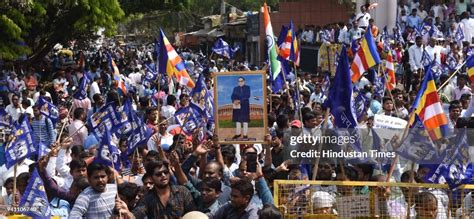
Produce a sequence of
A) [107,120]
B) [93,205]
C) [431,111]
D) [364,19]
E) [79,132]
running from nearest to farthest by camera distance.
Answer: [93,205] < [431,111] < [107,120] < [79,132] < [364,19]

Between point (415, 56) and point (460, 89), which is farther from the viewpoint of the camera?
point (415, 56)

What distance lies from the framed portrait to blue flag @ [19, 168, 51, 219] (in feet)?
6.36

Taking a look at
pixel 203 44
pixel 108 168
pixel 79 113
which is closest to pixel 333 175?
pixel 108 168

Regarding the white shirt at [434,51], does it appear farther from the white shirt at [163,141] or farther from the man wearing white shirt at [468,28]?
the white shirt at [163,141]

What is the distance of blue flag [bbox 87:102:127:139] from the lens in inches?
407

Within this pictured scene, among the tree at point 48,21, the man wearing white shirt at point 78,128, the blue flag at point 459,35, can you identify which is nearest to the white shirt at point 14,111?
the man wearing white shirt at point 78,128

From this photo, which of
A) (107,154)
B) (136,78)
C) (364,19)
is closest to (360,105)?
(107,154)

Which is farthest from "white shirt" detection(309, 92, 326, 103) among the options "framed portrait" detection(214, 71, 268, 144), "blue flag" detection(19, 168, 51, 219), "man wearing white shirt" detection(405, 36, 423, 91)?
"blue flag" detection(19, 168, 51, 219)

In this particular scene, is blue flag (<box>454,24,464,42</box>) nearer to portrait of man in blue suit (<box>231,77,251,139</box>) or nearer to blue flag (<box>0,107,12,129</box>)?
blue flag (<box>0,107,12,129</box>)

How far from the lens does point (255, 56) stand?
36.6 m

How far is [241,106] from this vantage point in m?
8.86

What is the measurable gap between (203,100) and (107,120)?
6.32 ft

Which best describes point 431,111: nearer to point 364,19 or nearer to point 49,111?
point 49,111

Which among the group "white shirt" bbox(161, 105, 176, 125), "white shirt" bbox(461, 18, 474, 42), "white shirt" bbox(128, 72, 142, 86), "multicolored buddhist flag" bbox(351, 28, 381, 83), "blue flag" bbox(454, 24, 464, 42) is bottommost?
"white shirt" bbox(161, 105, 176, 125)
